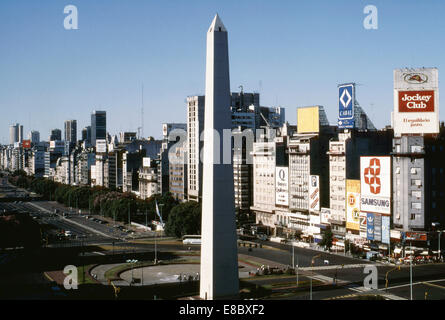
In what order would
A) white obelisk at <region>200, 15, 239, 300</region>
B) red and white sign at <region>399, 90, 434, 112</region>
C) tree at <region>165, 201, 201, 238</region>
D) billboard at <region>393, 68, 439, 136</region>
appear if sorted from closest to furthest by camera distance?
white obelisk at <region>200, 15, 239, 300</region> → billboard at <region>393, 68, 439, 136</region> → red and white sign at <region>399, 90, 434, 112</region> → tree at <region>165, 201, 201, 238</region>

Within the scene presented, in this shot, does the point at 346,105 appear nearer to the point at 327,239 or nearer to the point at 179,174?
the point at 327,239

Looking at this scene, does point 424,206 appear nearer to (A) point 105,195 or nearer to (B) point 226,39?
(B) point 226,39

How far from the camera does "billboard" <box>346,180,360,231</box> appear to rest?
76.5 m

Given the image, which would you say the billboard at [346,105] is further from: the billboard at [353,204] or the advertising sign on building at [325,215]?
the advertising sign on building at [325,215]

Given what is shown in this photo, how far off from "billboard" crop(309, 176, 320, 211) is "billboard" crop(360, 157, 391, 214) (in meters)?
10.3

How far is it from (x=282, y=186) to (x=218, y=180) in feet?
193

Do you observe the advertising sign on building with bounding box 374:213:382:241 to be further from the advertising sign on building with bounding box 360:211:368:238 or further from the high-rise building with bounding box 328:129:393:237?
Result: the high-rise building with bounding box 328:129:393:237

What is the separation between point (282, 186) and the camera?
94000 mm

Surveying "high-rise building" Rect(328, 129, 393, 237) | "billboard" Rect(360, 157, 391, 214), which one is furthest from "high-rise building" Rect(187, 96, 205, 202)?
"billboard" Rect(360, 157, 391, 214)

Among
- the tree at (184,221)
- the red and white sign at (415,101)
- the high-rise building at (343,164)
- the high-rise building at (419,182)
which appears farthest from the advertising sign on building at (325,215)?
the red and white sign at (415,101)

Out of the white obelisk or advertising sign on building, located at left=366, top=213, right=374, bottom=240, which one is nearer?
the white obelisk

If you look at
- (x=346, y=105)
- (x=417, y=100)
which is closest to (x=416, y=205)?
(x=417, y=100)

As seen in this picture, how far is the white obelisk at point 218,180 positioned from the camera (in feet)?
118

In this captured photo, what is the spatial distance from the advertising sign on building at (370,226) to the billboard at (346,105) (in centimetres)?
1504
